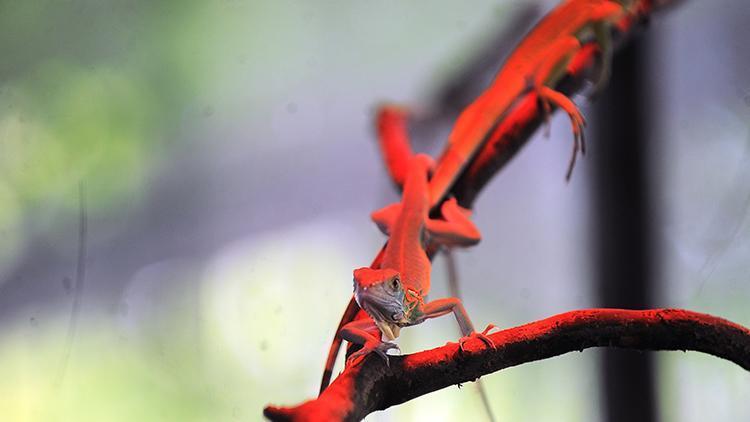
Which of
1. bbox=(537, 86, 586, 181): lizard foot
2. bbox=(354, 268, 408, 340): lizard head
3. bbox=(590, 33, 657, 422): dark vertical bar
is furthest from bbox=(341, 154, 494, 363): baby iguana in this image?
bbox=(590, 33, 657, 422): dark vertical bar

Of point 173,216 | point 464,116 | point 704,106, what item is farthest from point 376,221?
point 704,106

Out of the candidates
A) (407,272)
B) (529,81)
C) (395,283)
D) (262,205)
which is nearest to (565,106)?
(529,81)

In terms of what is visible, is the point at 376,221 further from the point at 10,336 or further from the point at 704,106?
the point at 704,106

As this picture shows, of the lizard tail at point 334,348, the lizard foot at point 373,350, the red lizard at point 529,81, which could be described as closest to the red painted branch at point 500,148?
the red lizard at point 529,81

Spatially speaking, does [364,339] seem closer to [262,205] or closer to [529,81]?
[529,81]

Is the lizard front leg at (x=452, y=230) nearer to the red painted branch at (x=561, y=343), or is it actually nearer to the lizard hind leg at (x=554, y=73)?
the lizard hind leg at (x=554, y=73)

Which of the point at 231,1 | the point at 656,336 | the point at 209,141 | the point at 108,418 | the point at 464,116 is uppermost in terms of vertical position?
the point at 231,1
